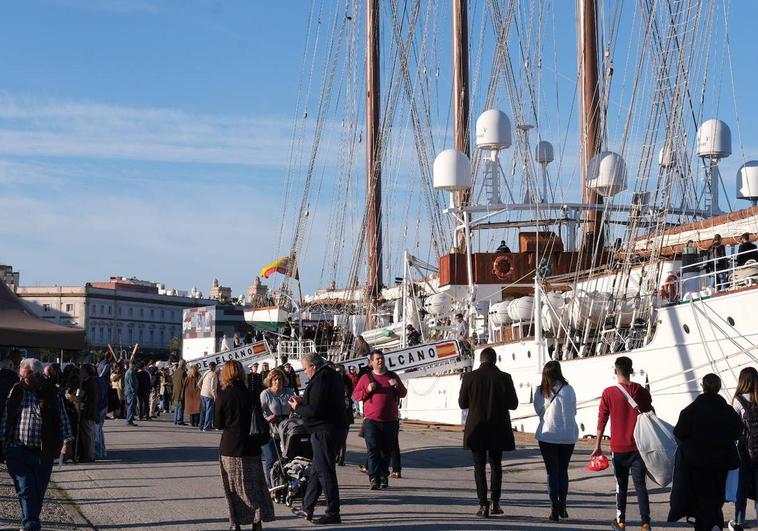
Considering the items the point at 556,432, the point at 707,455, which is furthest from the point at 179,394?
the point at 707,455

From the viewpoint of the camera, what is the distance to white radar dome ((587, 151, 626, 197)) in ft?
101

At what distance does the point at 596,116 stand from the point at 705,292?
1508 centimetres

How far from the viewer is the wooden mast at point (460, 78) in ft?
142

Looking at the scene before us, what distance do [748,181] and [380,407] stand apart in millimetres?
19027

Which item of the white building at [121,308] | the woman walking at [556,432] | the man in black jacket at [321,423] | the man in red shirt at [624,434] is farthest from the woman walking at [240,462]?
the white building at [121,308]

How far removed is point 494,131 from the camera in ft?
108

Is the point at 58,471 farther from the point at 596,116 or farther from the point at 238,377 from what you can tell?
the point at 596,116

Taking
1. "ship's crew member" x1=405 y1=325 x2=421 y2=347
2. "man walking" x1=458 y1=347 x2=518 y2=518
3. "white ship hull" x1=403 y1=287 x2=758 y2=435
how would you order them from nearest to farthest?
"man walking" x1=458 y1=347 x2=518 y2=518, "white ship hull" x1=403 y1=287 x2=758 y2=435, "ship's crew member" x1=405 y1=325 x2=421 y2=347

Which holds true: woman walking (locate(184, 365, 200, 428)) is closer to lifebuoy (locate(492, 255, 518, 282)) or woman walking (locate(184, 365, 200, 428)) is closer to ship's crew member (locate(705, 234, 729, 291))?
lifebuoy (locate(492, 255, 518, 282))

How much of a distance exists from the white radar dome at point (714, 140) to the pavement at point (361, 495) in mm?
13714

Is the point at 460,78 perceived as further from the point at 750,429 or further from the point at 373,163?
the point at 750,429

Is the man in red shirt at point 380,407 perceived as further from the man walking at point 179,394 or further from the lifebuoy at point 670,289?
the man walking at point 179,394

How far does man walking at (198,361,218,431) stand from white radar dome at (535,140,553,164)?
1765cm

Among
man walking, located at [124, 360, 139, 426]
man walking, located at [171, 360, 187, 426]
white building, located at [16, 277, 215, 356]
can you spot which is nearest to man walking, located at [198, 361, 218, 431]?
man walking, located at [124, 360, 139, 426]
